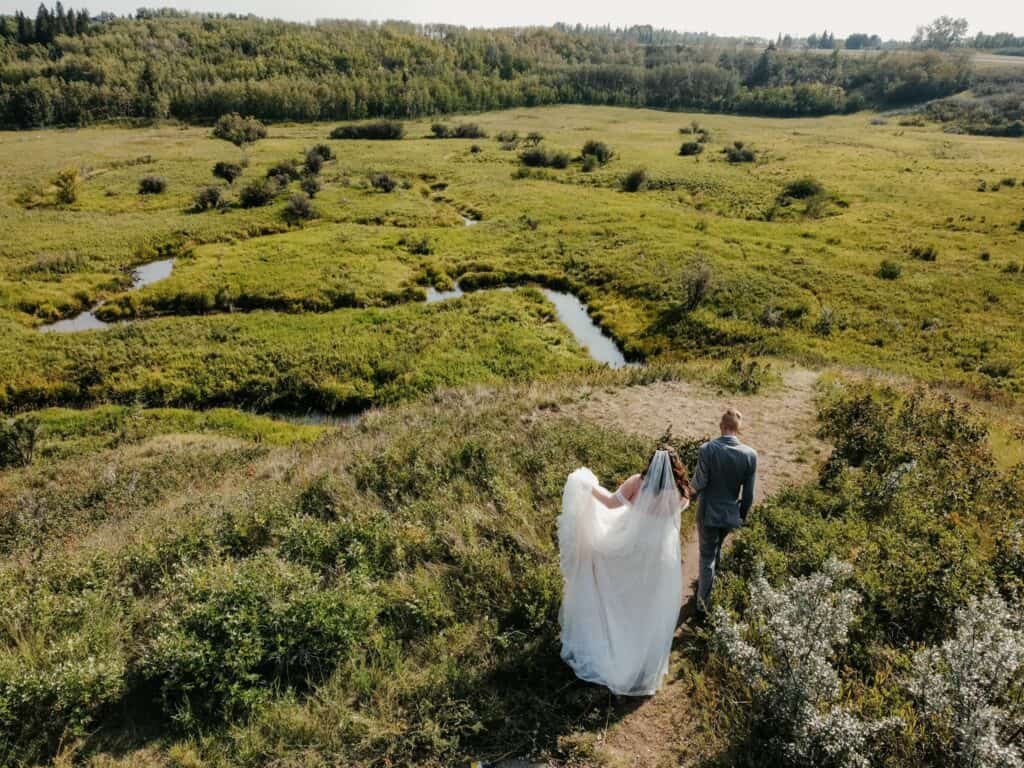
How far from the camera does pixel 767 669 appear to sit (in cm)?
676

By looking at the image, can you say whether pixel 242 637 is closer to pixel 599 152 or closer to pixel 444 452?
pixel 444 452

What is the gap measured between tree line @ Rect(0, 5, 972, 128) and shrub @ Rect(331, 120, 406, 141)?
33.7 meters

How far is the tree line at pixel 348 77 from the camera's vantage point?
11681cm

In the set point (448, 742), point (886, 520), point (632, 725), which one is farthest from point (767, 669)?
point (886, 520)

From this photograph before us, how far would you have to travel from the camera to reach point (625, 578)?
299 inches

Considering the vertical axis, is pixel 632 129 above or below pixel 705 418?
above

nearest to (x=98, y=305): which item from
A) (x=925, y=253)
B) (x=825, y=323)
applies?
(x=825, y=323)

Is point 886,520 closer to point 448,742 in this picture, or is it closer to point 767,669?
point 767,669

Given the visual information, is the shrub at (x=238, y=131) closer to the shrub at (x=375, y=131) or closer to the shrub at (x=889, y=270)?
the shrub at (x=375, y=131)

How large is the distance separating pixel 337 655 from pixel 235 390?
64.4 feet

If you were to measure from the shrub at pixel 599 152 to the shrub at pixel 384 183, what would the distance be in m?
27.6

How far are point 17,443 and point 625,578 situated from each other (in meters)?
21.6

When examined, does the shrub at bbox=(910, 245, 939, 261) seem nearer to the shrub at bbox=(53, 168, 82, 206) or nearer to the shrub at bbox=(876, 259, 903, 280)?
the shrub at bbox=(876, 259, 903, 280)

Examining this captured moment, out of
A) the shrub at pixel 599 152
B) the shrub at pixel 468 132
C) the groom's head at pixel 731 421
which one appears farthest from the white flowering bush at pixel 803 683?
the shrub at pixel 468 132
